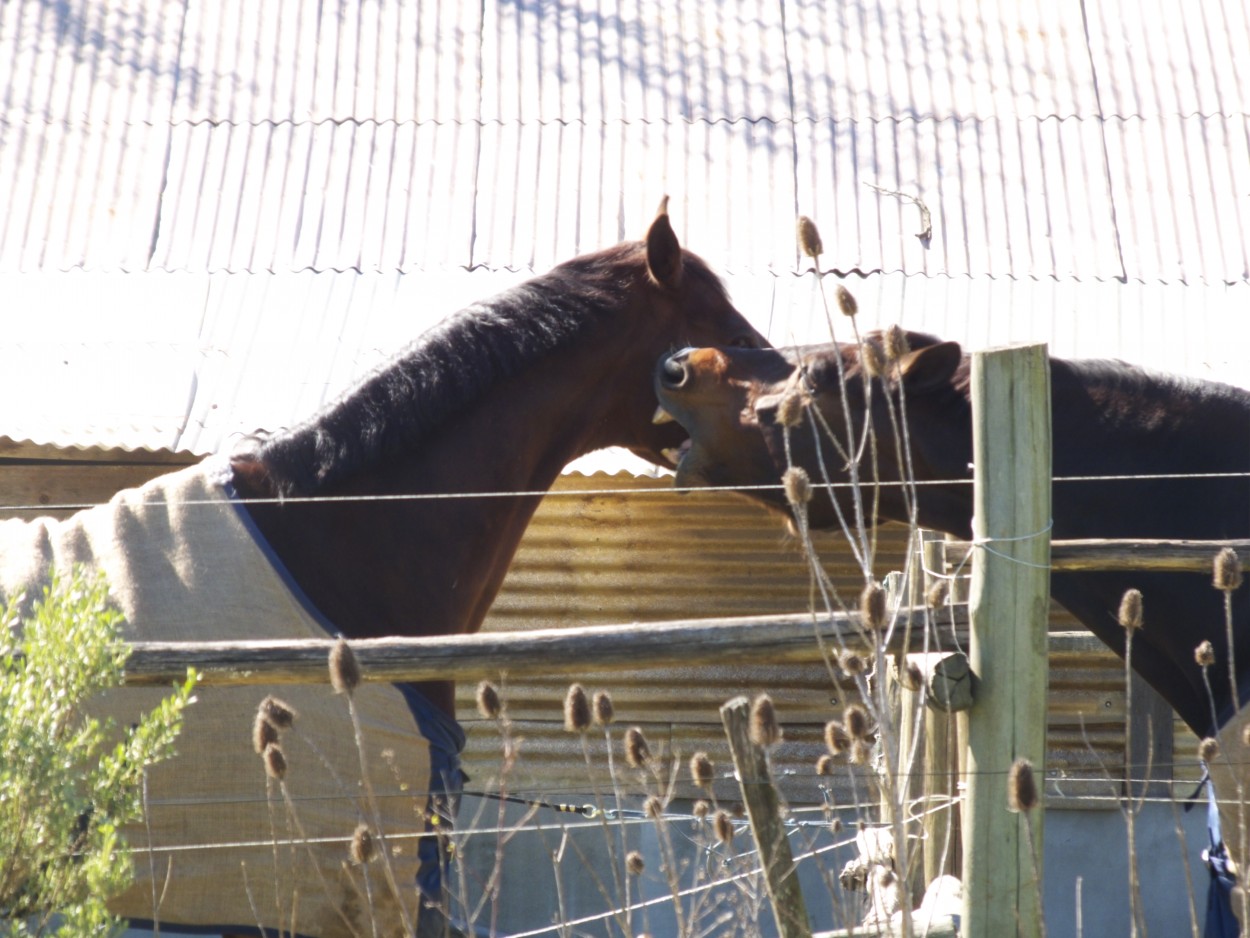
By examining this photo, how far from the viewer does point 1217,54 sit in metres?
7.02

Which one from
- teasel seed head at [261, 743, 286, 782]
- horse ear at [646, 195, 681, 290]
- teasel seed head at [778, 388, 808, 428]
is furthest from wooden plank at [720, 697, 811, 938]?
horse ear at [646, 195, 681, 290]

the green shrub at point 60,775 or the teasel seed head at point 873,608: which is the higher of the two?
the teasel seed head at point 873,608

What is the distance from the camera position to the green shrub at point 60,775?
2.00 meters

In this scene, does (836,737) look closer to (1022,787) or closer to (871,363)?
(1022,787)

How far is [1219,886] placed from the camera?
2.77m

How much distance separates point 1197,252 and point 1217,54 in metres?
1.62

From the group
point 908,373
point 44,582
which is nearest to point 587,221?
point 908,373

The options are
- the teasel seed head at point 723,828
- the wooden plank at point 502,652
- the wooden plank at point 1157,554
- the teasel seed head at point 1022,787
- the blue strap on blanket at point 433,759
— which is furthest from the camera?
the blue strap on blanket at point 433,759

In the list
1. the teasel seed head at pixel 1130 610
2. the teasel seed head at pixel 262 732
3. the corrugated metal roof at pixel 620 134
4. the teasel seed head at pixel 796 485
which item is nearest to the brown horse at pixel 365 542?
the teasel seed head at pixel 262 732

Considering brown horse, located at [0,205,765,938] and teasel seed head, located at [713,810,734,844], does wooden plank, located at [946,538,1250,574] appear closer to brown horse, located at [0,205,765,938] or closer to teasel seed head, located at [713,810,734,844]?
teasel seed head, located at [713,810,734,844]

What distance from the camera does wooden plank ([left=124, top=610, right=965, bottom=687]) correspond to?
2.44 meters

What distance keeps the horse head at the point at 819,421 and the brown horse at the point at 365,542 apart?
0.18m

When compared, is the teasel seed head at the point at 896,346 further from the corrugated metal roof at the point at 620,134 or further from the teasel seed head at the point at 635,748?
the corrugated metal roof at the point at 620,134

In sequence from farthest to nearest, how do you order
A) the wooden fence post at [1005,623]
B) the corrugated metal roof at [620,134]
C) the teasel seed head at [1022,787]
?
the corrugated metal roof at [620,134] < the wooden fence post at [1005,623] < the teasel seed head at [1022,787]
